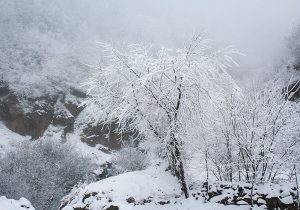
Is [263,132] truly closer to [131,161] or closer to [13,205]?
[13,205]

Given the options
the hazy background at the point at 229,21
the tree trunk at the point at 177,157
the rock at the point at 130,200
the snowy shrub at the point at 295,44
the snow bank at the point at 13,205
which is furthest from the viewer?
the hazy background at the point at 229,21

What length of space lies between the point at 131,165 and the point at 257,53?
44.1 meters

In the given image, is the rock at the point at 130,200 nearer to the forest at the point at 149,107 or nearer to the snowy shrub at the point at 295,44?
the forest at the point at 149,107

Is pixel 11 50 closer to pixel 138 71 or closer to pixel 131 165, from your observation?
pixel 131 165

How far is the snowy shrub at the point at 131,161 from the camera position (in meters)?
36.2

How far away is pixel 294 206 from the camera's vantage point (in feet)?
35.6

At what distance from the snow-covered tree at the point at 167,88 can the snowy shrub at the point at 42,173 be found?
14131 mm

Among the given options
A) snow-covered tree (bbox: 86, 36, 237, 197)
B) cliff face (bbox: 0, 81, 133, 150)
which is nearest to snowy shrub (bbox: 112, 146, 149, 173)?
cliff face (bbox: 0, 81, 133, 150)

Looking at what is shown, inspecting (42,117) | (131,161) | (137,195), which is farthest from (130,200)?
(42,117)

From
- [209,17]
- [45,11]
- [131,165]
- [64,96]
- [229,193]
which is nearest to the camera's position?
[229,193]

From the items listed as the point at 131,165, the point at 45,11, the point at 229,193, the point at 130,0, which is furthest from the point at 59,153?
the point at 130,0

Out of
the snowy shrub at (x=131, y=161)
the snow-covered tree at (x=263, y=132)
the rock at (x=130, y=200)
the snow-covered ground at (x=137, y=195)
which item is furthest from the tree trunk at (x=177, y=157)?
the snowy shrub at (x=131, y=161)

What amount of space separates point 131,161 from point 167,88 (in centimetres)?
2546

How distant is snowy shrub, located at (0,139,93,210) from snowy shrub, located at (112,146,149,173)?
3.36 meters
